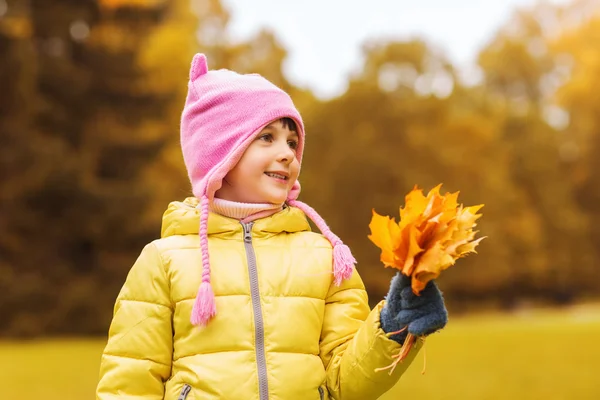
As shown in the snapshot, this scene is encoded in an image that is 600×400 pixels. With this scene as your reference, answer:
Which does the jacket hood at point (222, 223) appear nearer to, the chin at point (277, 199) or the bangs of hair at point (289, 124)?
the chin at point (277, 199)

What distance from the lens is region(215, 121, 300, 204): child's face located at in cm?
284

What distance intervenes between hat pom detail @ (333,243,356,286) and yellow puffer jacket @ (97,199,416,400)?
4 centimetres

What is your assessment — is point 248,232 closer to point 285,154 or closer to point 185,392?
point 285,154

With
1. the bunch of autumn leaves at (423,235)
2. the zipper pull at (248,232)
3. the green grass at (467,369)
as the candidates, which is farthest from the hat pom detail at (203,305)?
Answer: the green grass at (467,369)

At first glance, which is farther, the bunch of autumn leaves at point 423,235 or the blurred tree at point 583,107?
the blurred tree at point 583,107

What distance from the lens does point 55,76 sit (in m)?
21.6

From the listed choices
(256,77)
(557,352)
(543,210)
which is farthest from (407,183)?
(256,77)

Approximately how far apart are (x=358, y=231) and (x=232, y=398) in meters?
25.7

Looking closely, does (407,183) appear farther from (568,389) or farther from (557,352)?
(568,389)

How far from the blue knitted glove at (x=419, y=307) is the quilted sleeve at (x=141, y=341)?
0.74m

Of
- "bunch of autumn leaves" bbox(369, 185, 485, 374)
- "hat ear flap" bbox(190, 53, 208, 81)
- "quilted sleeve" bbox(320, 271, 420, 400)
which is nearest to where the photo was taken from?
"bunch of autumn leaves" bbox(369, 185, 485, 374)

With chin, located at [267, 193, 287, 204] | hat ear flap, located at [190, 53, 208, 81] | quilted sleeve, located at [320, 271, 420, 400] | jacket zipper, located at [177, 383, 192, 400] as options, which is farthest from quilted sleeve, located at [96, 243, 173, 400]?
hat ear flap, located at [190, 53, 208, 81]

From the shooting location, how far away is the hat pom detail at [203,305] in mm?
2617

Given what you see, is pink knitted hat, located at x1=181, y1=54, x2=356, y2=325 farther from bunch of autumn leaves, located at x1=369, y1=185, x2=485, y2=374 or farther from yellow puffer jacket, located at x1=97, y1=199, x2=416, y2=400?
bunch of autumn leaves, located at x1=369, y1=185, x2=485, y2=374
